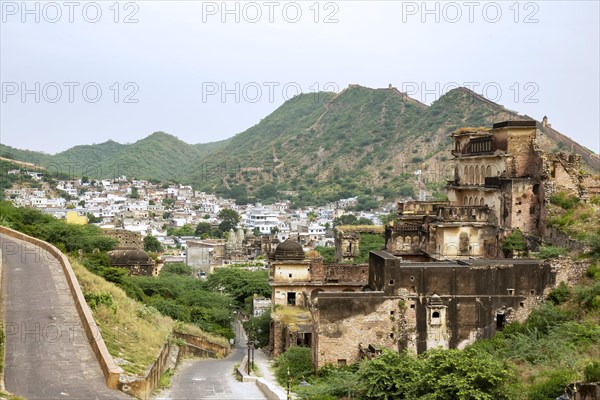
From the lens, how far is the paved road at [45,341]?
54.1ft

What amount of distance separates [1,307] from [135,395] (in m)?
7.38

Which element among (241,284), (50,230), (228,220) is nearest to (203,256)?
(241,284)

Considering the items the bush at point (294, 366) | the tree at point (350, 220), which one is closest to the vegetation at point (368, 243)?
the bush at point (294, 366)

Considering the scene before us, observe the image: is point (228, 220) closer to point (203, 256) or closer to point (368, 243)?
point (203, 256)

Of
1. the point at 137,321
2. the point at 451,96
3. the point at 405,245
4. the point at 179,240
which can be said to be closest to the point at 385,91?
the point at 451,96

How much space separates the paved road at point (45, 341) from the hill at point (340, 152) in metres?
60.0

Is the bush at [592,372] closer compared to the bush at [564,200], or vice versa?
the bush at [592,372]

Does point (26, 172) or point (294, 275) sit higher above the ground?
point (26, 172)

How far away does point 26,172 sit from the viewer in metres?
117

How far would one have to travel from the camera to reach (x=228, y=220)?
113 meters

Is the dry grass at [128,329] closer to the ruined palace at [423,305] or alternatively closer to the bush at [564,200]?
the ruined palace at [423,305]

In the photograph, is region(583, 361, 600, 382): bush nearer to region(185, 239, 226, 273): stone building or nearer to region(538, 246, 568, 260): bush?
region(538, 246, 568, 260): bush

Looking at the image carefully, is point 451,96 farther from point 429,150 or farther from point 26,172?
point 26,172

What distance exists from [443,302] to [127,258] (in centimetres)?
2772
